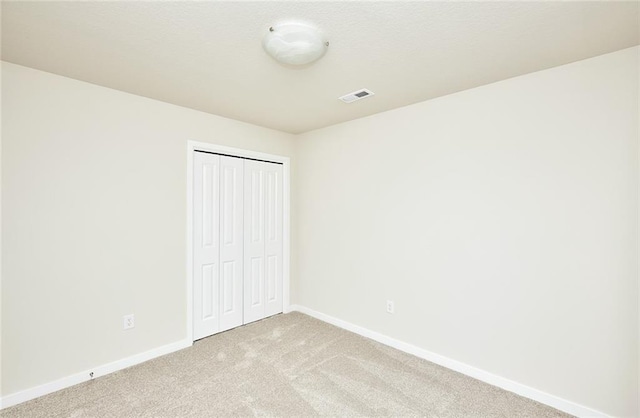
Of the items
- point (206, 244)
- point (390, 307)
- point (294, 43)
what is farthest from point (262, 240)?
point (294, 43)

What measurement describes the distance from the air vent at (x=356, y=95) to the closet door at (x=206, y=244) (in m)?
1.54

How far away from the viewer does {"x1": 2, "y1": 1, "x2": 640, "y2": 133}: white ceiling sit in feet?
5.08

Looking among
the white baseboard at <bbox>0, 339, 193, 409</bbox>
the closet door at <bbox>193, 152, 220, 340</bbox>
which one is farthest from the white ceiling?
the white baseboard at <bbox>0, 339, 193, 409</bbox>

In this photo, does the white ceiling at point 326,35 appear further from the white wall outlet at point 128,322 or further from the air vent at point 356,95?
the white wall outlet at point 128,322

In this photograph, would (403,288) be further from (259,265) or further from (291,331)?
(259,265)

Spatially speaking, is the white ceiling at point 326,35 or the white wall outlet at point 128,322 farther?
the white wall outlet at point 128,322

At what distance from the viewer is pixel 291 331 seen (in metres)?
3.37

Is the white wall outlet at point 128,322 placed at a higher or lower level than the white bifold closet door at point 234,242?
lower

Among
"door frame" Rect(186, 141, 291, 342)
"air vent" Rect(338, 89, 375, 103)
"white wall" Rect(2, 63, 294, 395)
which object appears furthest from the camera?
"door frame" Rect(186, 141, 291, 342)

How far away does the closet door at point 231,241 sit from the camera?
3346 mm

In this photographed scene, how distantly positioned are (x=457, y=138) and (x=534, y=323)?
1.57 meters

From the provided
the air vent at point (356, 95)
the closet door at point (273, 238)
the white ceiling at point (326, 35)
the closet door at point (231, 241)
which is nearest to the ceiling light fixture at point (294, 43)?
the white ceiling at point (326, 35)

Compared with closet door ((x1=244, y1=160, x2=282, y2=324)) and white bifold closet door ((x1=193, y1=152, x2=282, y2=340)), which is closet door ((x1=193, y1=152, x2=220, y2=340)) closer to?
white bifold closet door ((x1=193, y1=152, x2=282, y2=340))

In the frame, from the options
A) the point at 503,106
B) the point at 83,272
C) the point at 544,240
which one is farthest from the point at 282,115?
the point at 544,240
